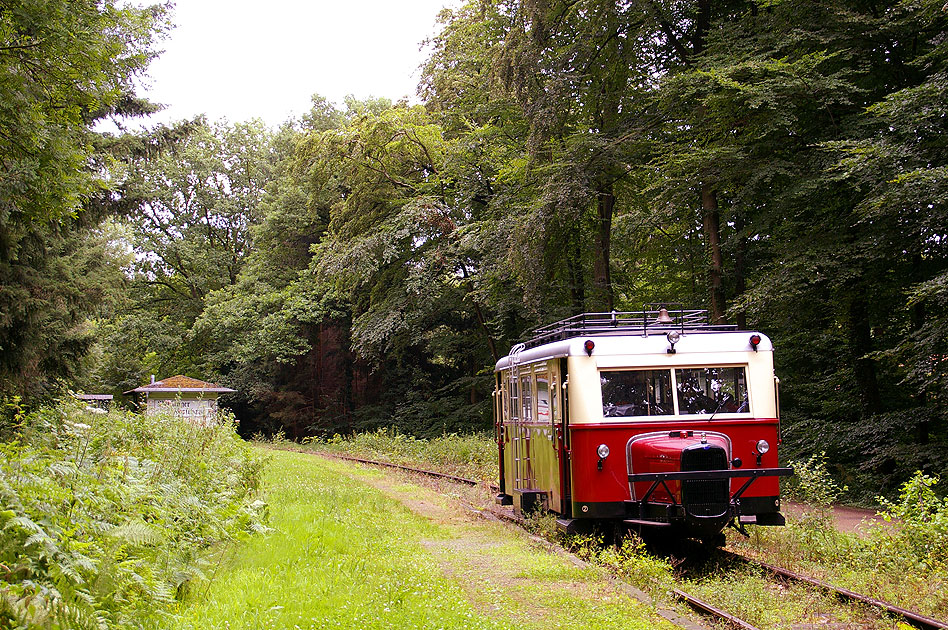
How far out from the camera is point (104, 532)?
597cm

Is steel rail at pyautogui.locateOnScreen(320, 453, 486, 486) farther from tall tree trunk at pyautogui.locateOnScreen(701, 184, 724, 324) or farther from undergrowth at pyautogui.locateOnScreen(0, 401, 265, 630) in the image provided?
undergrowth at pyautogui.locateOnScreen(0, 401, 265, 630)

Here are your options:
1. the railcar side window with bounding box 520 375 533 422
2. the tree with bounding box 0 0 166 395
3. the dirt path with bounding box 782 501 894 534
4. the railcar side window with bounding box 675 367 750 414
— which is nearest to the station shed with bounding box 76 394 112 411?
the tree with bounding box 0 0 166 395

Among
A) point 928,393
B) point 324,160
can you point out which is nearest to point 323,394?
point 324,160

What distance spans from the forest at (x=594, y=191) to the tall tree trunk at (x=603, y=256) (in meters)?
0.10

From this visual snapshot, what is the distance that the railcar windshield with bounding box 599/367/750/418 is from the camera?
34.1ft

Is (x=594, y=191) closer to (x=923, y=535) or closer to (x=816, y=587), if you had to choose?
(x=923, y=535)

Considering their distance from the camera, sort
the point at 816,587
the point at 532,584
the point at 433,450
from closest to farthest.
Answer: the point at 816,587
the point at 532,584
the point at 433,450

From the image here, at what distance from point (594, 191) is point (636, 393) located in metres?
11.9

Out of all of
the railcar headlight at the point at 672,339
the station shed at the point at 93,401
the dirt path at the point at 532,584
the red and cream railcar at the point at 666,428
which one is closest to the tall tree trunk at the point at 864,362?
the red and cream railcar at the point at 666,428

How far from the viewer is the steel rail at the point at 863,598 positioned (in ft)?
22.3

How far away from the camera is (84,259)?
20.2 m

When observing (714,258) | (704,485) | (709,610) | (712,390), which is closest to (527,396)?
(712,390)

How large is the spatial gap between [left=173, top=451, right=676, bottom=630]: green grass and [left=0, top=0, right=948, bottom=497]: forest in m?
5.32

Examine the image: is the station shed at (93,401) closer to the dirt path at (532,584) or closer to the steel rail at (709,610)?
the dirt path at (532,584)
